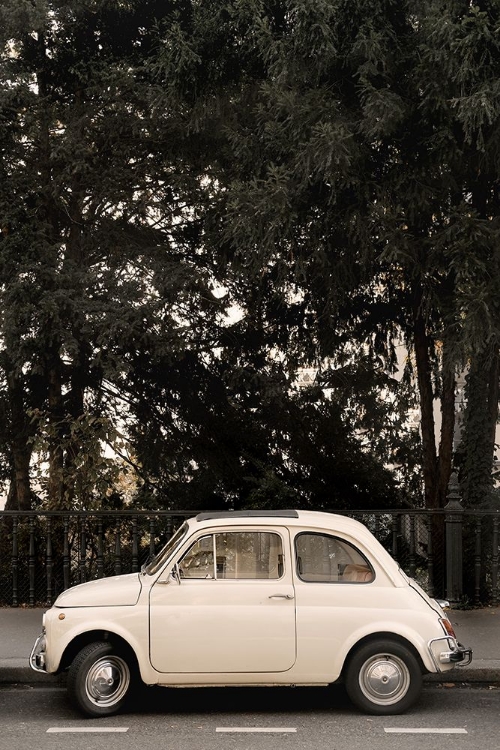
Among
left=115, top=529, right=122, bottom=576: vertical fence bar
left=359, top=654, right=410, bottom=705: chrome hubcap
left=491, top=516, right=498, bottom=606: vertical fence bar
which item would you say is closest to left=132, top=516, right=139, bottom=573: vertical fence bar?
left=115, top=529, right=122, bottom=576: vertical fence bar

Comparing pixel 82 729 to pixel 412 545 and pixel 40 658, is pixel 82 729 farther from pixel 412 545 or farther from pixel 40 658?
pixel 412 545

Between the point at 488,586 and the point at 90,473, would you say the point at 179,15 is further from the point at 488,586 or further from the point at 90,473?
the point at 488,586

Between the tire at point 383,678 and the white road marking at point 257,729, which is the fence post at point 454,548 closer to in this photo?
the tire at point 383,678

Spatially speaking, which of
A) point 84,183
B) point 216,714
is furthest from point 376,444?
point 216,714

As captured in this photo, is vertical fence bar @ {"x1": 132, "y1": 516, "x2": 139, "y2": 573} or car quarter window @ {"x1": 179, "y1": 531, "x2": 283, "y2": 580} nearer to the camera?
car quarter window @ {"x1": 179, "y1": 531, "x2": 283, "y2": 580}

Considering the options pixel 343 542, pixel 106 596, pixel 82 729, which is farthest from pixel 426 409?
pixel 82 729

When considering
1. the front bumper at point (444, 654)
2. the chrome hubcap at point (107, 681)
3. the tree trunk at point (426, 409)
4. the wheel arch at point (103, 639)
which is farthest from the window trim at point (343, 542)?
the tree trunk at point (426, 409)

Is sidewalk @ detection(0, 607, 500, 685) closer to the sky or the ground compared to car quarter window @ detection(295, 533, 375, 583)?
closer to the ground

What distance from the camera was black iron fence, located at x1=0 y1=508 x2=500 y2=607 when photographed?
12.3 meters

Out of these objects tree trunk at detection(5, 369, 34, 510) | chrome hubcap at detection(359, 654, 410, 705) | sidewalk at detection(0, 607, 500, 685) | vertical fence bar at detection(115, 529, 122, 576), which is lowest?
sidewalk at detection(0, 607, 500, 685)

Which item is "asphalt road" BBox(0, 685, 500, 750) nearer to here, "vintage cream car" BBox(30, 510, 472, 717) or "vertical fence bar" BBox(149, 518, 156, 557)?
"vintage cream car" BBox(30, 510, 472, 717)

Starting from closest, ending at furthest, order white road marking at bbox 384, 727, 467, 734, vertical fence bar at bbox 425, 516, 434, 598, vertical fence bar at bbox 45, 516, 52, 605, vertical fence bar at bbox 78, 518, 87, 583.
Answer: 1. white road marking at bbox 384, 727, 467, 734
2. vertical fence bar at bbox 45, 516, 52, 605
3. vertical fence bar at bbox 425, 516, 434, 598
4. vertical fence bar at bbox 78, 518, 87, 583

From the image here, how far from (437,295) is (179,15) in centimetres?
518

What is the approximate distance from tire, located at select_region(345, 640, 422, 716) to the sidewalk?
1225mm
